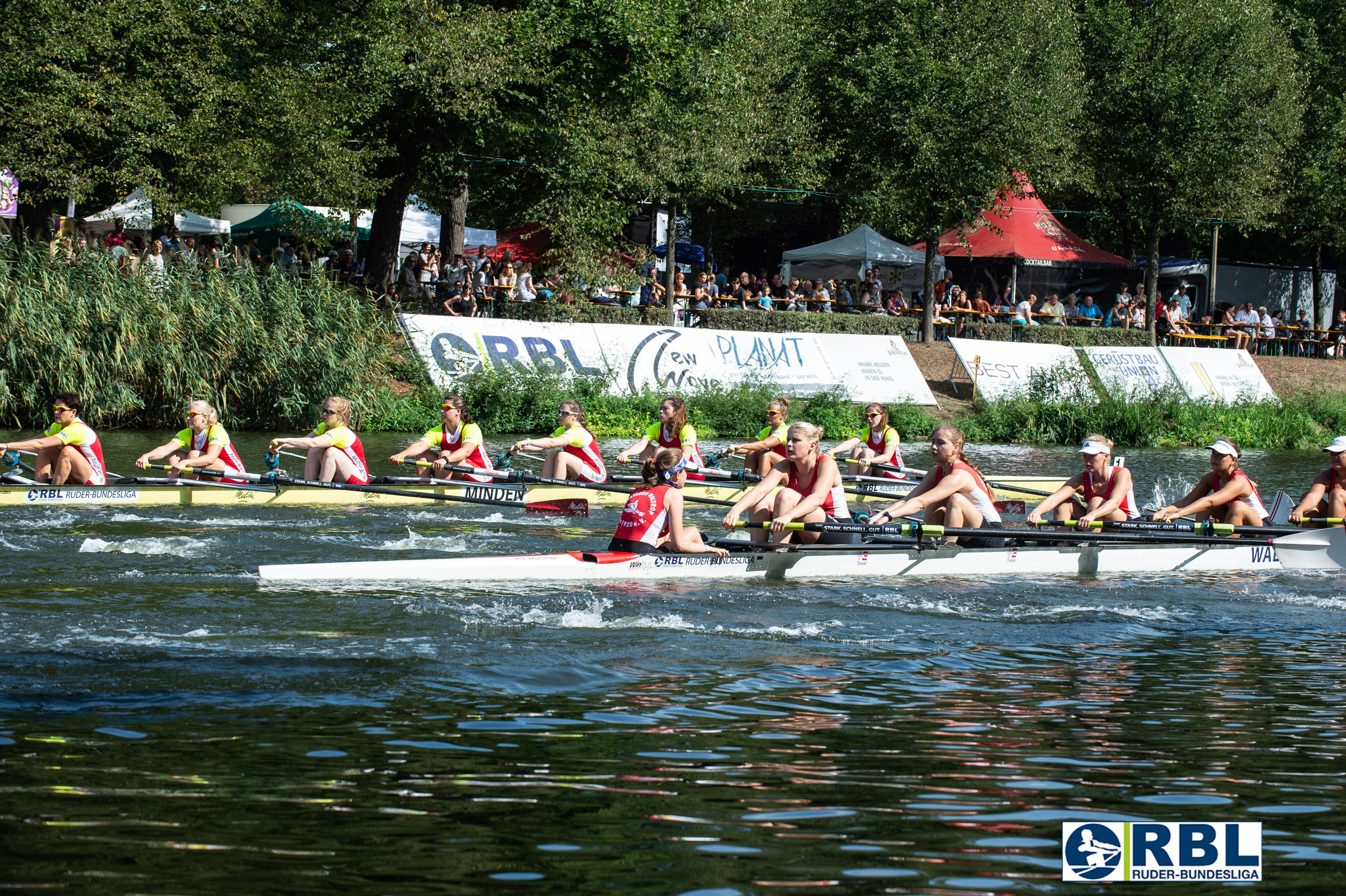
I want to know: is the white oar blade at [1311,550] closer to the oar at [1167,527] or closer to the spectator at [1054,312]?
the oar at [1167,527]

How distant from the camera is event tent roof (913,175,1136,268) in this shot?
130ft

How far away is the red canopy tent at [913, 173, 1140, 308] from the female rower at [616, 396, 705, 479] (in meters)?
22.2

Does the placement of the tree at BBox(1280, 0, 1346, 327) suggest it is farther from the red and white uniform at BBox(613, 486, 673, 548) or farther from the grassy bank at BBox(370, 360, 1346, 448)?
the red and white uniform at BBox(613, 486, 673, 548)

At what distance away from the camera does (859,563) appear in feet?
40.3

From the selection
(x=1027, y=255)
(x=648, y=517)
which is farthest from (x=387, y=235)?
(x=648, y=517)

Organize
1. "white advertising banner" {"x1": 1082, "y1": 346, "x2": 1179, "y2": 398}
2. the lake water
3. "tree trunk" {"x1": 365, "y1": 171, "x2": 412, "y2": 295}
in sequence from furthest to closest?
"white advertising banner" {"x1": 1082, "y1": 346, "x2": 1179, "y2": 398}
"tree trunk" {"x1": 365, "y1": 171, "x2": 412, "y2": 295}
the lake water

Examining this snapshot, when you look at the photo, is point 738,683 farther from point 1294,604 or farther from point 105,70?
point 105,70

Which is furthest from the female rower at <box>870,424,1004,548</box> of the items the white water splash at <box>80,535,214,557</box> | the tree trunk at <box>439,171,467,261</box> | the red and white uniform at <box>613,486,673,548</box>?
the tree trunk at <box>439,171,467,261</box>

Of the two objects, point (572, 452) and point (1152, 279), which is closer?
point (572, 452)

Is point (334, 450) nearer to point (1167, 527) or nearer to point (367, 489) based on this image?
point (367, 489)

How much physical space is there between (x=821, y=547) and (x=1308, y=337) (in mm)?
36376

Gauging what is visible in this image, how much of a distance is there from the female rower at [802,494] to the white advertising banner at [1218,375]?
2324 cm

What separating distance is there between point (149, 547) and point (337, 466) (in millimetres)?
3007

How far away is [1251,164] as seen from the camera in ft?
125
